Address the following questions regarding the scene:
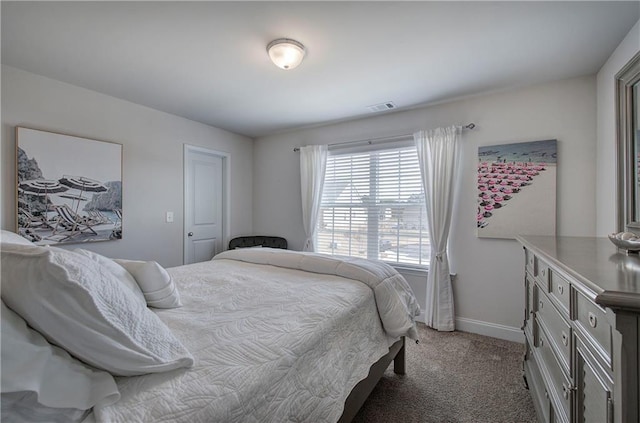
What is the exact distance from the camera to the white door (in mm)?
3701

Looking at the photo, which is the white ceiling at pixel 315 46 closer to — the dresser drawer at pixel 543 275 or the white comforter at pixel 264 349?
the dresser drawer at pixel 543 275

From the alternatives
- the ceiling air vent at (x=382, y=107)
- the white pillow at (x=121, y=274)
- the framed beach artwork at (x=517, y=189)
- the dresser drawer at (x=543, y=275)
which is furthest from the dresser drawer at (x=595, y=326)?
the ceiling air vent at (x=382, y=107)

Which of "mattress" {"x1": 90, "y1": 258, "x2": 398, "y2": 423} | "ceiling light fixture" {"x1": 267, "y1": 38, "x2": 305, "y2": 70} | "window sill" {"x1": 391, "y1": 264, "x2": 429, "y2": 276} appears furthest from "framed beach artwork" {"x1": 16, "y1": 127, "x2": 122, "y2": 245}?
"window sill" {"x1": 391, "y1": 264, "x2": 429, "y2": 276}

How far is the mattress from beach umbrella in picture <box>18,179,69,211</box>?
5.28 ft

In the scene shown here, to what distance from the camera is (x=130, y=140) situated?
3.07 m

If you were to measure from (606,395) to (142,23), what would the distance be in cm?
276

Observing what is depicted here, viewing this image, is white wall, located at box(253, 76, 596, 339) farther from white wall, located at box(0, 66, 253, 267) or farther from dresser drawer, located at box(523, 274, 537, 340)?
white wall, located at box(0, 66, 253, 267)

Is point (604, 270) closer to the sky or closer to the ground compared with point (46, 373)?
closer to the sky

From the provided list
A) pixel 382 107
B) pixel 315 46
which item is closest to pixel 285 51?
pixel 315 46

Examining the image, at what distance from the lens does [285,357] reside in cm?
102

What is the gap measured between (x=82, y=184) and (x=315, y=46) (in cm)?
248

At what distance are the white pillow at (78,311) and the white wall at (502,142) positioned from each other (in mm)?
2890

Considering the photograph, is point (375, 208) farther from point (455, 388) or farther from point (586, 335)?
point (586, 335)

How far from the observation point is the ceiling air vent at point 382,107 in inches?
121
